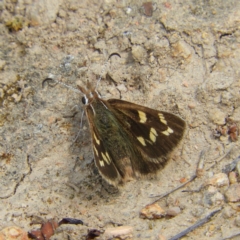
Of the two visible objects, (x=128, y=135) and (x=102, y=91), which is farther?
(x=102, y=91)

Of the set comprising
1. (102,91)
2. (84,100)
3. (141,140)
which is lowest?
(141,140)

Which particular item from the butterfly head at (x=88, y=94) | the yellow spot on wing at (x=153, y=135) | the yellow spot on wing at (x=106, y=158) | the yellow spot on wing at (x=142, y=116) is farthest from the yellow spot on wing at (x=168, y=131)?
the butterfly head at (x=88, y=94)

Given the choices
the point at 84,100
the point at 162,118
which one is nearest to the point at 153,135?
the point at 162,118

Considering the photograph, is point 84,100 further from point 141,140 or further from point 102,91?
point 141,140

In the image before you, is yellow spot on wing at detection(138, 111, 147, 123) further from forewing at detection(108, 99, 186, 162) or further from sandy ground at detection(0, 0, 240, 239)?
sandy ground at detection(0, 0, 240, 239)

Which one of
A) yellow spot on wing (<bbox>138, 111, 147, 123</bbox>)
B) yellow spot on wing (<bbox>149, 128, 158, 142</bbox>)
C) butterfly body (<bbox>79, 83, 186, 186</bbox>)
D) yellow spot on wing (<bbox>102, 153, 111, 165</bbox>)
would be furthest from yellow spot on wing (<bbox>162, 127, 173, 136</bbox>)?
yellow spot on wing (<bbox>102, 153, 111, 165</bbox>)

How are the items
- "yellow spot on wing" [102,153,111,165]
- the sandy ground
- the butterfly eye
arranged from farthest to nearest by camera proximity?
the butterfly eye, the sandy ground, "yellow spot on wing" [102,153,111,165]
